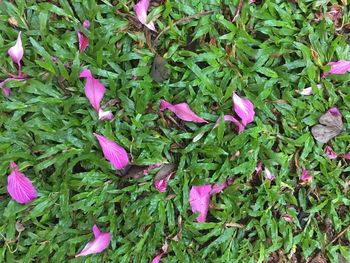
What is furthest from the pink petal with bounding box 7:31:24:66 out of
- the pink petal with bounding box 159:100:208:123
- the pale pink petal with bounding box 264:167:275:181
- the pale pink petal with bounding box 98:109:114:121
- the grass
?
the pale pink petal with bounding box 264:167:275:181

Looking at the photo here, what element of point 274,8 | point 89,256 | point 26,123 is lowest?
point 89,256

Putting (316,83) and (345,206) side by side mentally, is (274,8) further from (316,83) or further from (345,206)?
(345,206)

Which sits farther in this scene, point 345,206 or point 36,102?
point 345,206

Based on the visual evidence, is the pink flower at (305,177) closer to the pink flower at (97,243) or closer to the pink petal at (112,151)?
the pink petal at (112,151)

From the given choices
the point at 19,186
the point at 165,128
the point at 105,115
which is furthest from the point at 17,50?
the point at 165,128

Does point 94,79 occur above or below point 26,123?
above

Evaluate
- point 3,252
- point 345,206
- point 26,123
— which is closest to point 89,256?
point 3,252

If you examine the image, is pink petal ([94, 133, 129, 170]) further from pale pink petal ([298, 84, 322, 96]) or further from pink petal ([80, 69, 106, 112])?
pale pink petal ([298, 84, 322, 96])

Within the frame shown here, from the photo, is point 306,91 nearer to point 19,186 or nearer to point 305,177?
point 305,177
